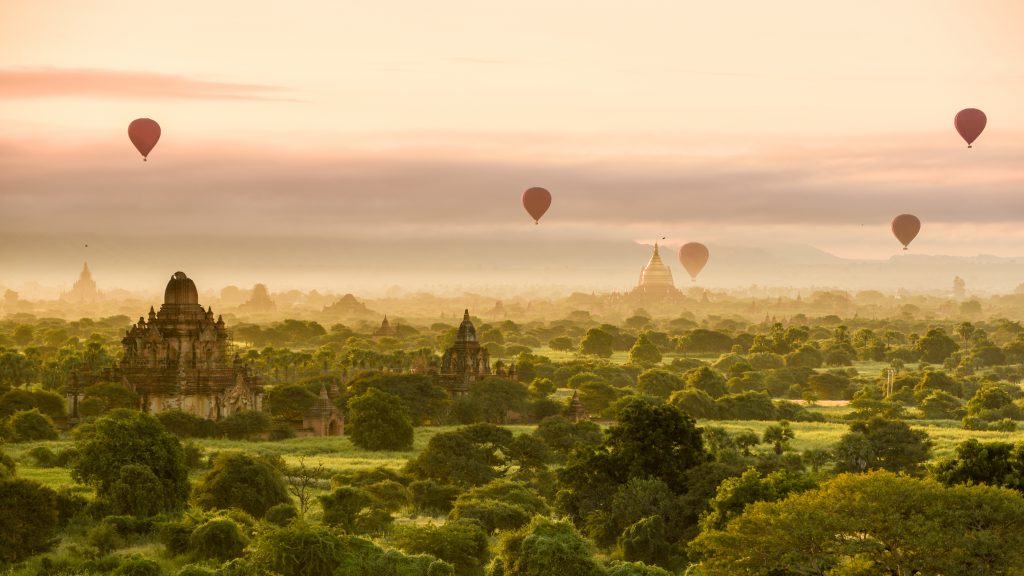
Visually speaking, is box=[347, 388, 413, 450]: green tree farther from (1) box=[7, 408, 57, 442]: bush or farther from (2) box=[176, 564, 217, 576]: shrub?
(2) box=[176, 564, 217, 576]: shrub

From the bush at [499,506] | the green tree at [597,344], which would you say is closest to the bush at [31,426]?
the bush at [499,506]

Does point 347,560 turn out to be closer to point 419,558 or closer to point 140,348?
Result: point 419,558

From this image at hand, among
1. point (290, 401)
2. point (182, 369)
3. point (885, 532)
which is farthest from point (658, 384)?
point (885, 532)

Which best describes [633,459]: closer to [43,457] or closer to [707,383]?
[43,457]

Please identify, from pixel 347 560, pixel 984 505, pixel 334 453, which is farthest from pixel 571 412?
pixel 984 505

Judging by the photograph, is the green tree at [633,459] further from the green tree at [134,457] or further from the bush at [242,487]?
the green tree at [134,457]
